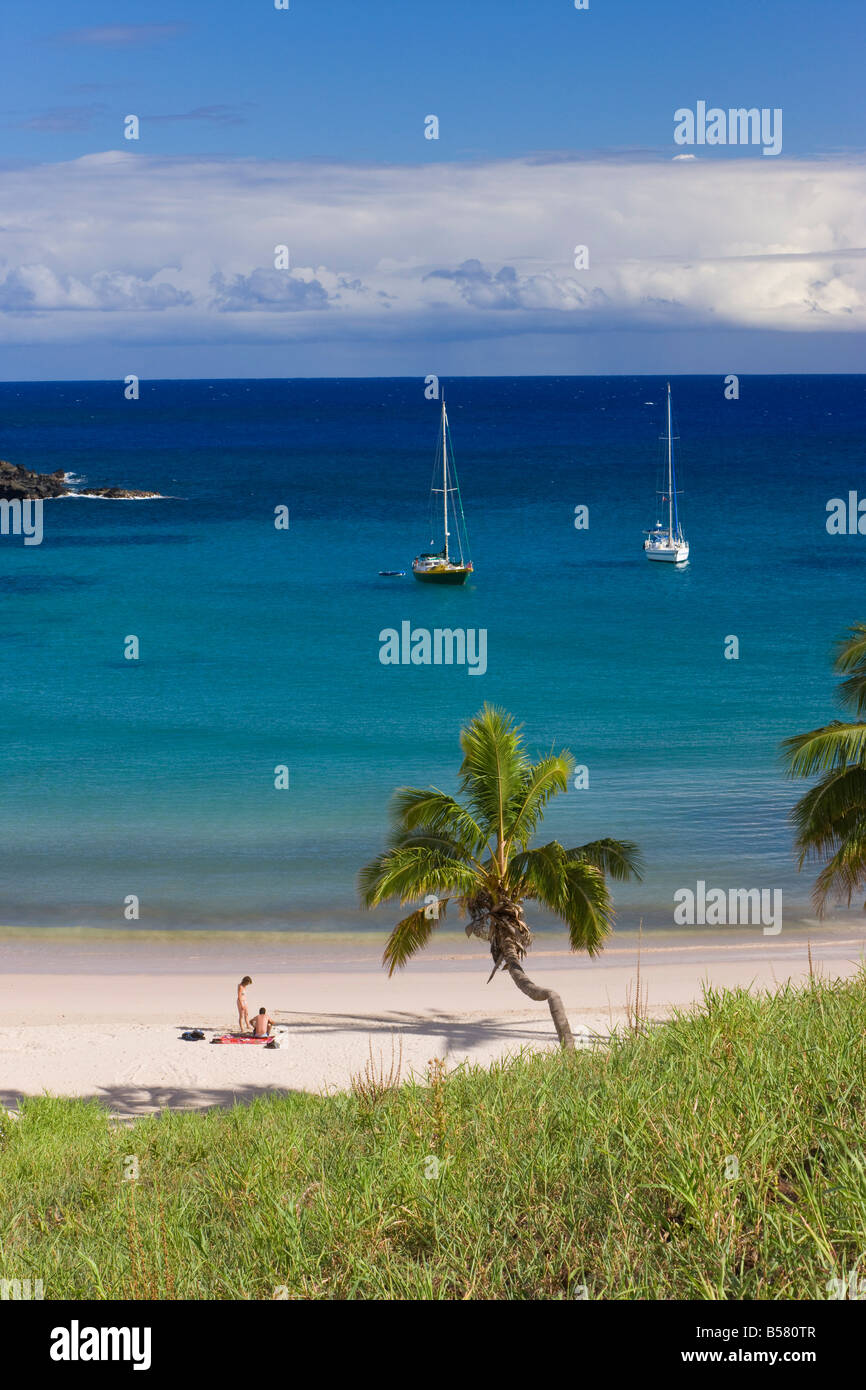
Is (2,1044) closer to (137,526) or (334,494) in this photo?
A: (137,526)

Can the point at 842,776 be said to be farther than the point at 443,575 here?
No

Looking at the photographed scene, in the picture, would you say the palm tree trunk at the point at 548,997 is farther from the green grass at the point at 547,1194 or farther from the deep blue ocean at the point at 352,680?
the deep blue ocean at the point at 352,680

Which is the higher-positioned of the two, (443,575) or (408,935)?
(443,575)

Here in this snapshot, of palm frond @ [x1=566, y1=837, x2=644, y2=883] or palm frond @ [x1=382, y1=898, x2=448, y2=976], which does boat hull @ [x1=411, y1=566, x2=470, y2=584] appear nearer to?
palm frond @ [x1=566, y1=837, x2=644, y2=883]

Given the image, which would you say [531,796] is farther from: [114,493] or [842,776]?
[114,493]

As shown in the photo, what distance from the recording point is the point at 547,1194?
6.59 metres

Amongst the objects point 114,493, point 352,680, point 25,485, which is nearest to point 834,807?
point 352,680

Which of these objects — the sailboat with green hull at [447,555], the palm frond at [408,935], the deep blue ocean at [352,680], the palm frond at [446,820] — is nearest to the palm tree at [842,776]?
the palm frond at [446,820]

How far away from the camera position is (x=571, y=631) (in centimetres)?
5238

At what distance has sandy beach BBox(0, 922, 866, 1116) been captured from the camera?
55.7 ft

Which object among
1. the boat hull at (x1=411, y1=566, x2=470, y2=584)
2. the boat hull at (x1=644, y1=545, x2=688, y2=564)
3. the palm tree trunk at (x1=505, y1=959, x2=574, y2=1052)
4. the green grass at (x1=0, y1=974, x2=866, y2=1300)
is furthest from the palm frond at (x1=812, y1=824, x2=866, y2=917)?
the boat hull at (x1=644, y1=545, x2=688, y2=564)

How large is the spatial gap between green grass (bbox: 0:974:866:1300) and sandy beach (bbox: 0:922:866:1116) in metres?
6.74

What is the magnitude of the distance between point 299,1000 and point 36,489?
239 feet
